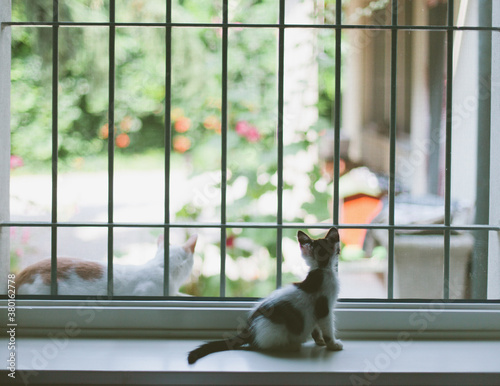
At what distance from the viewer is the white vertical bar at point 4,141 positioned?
1261 millimetres

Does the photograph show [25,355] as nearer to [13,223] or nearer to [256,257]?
[13,223]

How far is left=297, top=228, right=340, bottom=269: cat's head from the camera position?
1149 mm

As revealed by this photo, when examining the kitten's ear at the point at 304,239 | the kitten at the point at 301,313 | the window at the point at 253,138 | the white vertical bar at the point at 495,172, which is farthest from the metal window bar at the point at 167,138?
the white vertical bar at the point at 495,172

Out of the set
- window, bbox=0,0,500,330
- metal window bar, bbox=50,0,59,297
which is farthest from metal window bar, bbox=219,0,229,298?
metal window bar, bbox=50,0,59,297

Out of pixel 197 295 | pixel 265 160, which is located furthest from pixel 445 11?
pixel 197 295

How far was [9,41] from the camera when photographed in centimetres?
128

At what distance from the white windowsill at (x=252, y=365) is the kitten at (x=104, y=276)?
14 centimetres

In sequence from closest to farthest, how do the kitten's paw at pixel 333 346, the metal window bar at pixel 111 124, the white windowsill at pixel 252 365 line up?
the white windowsill at pixel 252 365, the kitten's paw at pixel 333 346, the metal window bar at pixel 111 124

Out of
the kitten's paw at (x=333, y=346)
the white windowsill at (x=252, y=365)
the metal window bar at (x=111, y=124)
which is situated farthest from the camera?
the metal window bar at (x=111, y=124)

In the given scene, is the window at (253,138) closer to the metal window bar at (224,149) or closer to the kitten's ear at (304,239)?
the metal window bar at (224,149)

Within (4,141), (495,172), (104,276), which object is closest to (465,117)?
(495,172)

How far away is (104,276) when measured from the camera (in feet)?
4.18

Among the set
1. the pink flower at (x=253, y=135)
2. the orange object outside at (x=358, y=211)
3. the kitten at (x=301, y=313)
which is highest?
the pink flower at (x=253, y=135)

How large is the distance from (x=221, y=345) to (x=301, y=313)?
210 millimetres
